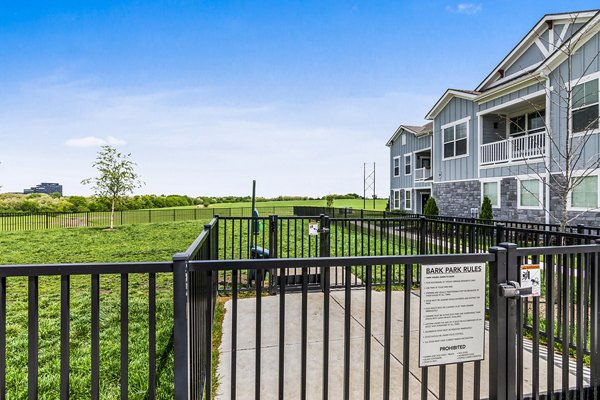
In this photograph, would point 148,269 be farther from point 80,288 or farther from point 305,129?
point 305,129

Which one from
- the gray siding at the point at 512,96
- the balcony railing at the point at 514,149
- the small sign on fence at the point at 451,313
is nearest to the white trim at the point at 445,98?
the gray siding at the point at 512,96

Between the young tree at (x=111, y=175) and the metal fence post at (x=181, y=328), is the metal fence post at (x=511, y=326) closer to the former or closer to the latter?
the metal fence post at (x=181, y=328)

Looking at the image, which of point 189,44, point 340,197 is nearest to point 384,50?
point 189,44

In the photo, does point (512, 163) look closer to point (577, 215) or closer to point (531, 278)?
point (577, 215)

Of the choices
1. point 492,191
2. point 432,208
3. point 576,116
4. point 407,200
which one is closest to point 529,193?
point 492,191

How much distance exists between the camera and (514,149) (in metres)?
12.6

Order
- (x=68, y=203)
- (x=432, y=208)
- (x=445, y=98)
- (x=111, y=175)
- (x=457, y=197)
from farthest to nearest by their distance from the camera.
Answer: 1. (x=68, y=203)
2. (x=111, y=175)
3. (x=432, y=208)
4. (x=445, y=98)
5. (x=457, y=197)

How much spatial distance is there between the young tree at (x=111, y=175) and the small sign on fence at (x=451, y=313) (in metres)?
20.4

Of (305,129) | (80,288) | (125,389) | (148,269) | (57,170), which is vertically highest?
(305,129)

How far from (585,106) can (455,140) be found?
6.22 meters

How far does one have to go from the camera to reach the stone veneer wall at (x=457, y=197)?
580 inches

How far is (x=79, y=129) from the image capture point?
2303 cm

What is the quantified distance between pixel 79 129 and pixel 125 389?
26137mm

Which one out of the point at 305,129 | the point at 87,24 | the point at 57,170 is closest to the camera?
the point at 87,24
